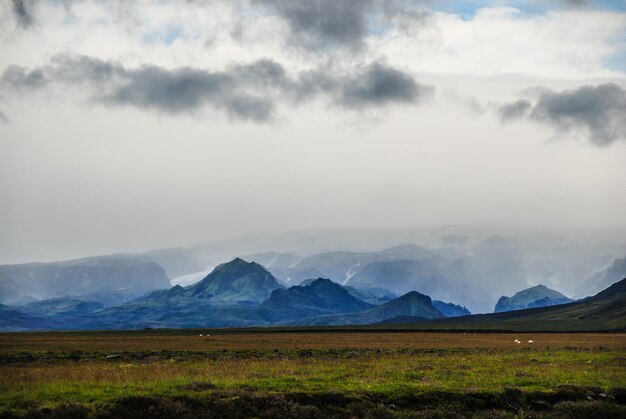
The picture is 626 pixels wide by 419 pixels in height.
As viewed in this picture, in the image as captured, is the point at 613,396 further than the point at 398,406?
Yes

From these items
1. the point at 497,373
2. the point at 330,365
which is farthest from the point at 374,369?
the point at 497,373

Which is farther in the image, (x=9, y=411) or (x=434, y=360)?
(x=434, y=360)

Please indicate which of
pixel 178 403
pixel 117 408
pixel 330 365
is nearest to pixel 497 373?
pixel 330 365

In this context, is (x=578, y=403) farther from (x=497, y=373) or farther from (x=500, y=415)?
(x=497, y=373)

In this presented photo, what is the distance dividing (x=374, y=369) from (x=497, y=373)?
920 cm

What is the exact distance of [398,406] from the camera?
117 feet

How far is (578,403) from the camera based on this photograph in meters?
36.7

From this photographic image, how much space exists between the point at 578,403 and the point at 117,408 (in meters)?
26.1

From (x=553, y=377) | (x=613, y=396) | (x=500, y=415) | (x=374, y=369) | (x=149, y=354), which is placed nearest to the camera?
(x=500, y=415)

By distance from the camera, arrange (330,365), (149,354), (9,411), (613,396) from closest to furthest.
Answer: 1. (9,411)
2. (613,396)
3. (330,365)
4. (149,354)

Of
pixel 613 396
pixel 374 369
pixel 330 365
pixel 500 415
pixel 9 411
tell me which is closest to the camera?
pixel 9 411

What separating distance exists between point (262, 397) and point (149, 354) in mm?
40111

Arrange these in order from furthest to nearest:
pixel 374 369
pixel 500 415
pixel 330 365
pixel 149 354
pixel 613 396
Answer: pixel 149 354
pixel 330 365
pixel 374 369
pixel 613 396
pixel 500 415

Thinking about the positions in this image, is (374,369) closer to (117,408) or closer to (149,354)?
(117,408)
